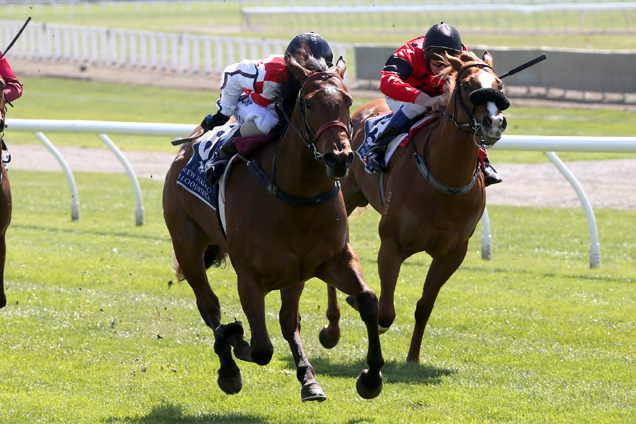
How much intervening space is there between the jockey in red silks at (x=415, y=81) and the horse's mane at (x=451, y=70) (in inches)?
8.0

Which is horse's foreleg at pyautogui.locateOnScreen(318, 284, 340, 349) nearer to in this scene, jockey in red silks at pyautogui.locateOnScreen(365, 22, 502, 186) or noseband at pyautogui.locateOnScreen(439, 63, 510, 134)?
jockey in red silks at pyautogui.locateOnScreen(365, 22, 502, 186)

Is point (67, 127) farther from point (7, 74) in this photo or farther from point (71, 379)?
point (71, 379)

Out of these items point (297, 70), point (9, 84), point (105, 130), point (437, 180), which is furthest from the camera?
point (105, 130)

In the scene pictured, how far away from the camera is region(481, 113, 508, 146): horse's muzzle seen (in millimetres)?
4254

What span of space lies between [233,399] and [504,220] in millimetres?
5990

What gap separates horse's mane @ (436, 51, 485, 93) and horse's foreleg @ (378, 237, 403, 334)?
0.98 metres

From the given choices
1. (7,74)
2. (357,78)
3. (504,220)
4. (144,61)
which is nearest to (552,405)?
(7,74)

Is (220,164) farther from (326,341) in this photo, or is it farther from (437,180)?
(326,341)

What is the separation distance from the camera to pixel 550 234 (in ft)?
29.8

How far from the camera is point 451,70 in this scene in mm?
5012

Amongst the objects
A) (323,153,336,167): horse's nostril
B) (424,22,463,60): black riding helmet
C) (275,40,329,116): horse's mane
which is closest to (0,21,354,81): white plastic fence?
(424,22,463,60): black riding helmet

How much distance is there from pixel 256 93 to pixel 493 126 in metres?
1.21

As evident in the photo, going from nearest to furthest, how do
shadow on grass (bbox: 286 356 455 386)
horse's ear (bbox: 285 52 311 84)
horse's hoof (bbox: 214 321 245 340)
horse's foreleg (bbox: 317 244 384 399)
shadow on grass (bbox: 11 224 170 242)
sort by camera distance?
horse's ear (bbox: 285 52 311 84)
horse's foreleg (bbox: 317 244 384 399)
horse's hoof (bbox: 214 321 245 340)
shadow on grass (bbox: 286 356 455 386)
shadow on grass (bbox: 11 224 170 242)

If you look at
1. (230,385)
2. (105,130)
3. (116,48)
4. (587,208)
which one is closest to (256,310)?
(230,385)
